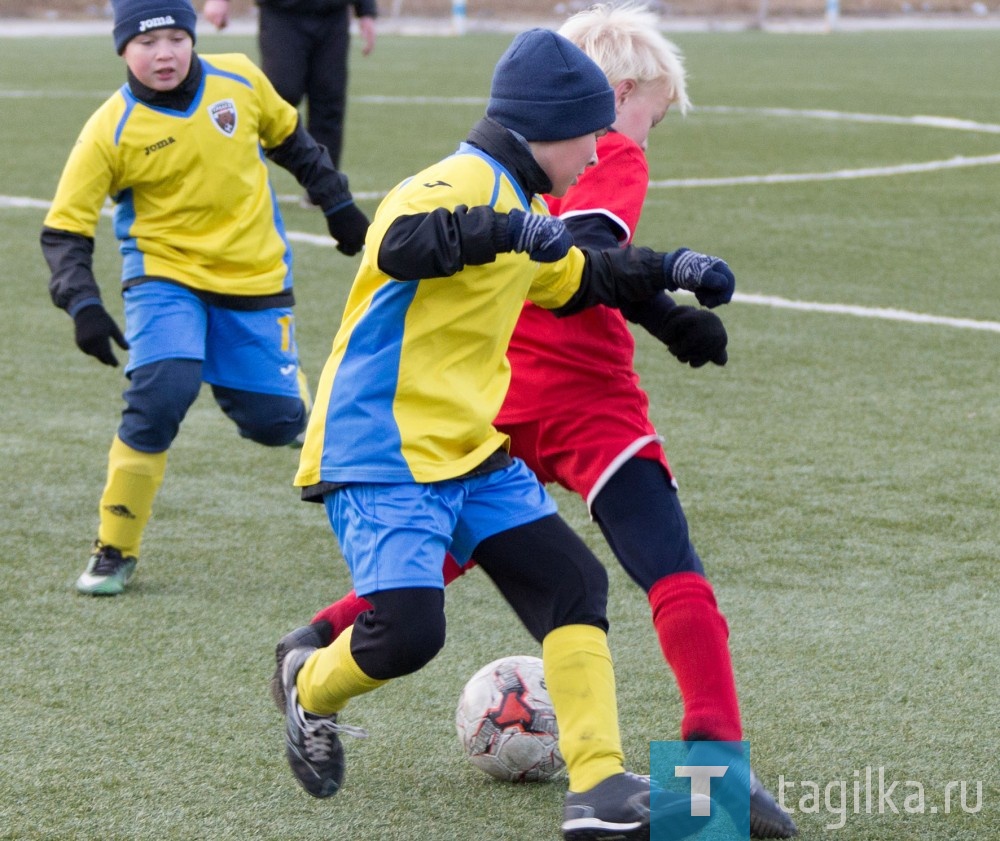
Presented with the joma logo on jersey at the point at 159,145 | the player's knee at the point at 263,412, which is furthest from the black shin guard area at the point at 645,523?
the joma logo on jersey at the point at 159,145

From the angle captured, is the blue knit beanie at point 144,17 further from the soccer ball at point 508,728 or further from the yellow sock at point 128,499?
the soccer ball at point 508,728

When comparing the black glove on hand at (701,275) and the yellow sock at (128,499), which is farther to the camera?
the yellow sock at (128,499)

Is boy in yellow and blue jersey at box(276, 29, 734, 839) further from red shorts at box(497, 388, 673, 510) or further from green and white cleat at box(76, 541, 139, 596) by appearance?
green and white cleat at box(76, 541, 139, 596)

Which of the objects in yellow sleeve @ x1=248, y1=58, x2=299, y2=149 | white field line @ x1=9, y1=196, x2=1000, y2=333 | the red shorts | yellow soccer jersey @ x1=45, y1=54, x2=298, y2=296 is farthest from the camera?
white field line @ x1=9, y1=196, x2=1000, y2=333

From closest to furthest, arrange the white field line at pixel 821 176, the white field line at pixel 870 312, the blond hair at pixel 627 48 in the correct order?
the blond hair at pixel 627 48 < the white field line at pixel 870 312 < the white field line at pixel 821 176

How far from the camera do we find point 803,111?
1628 cm

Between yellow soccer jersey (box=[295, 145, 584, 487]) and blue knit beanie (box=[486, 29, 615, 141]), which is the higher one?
blue knit beanie (box=[486, 29, 615, 141])

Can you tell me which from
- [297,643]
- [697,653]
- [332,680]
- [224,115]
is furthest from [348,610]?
[224,115]

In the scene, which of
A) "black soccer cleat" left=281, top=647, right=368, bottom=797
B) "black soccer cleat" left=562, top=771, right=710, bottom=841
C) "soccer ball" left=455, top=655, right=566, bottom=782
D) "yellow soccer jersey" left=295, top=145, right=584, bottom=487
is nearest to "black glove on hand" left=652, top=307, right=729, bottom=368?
"yellow soccer jersey" left=295, top=145, right=584, bottom=487

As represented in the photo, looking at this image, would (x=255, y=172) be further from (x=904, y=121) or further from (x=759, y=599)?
(x=904, y=121)

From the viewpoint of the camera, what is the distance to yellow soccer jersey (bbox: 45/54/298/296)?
4.85m

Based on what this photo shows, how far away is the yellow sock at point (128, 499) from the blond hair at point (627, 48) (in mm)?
1775

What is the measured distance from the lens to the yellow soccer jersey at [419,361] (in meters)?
3.15

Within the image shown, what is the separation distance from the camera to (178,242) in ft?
16.3
